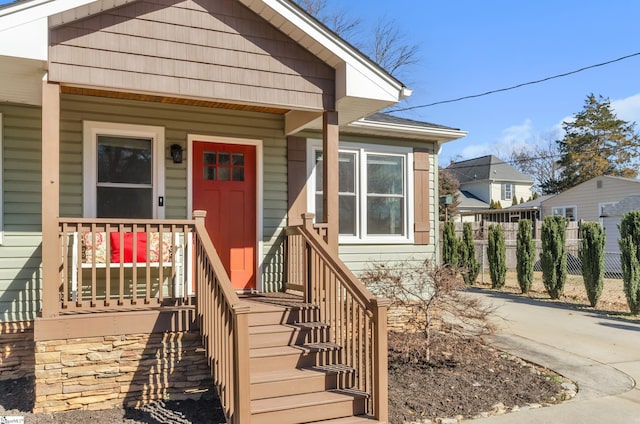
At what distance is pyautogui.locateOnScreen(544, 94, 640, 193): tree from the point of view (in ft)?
100

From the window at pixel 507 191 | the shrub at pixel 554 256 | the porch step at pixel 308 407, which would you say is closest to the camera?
the porch step at pixel 308 407

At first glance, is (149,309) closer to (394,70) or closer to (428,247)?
(428,247)

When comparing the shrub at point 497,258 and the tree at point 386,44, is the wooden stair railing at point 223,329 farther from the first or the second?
the tree at point 386,44

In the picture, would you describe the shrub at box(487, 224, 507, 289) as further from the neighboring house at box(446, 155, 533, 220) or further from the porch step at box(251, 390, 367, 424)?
the neighboring house at box(446, 155, 533, 220)

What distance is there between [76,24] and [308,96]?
243 centimetres

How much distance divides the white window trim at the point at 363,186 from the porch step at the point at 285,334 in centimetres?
245

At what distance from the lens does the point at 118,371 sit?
4.56m

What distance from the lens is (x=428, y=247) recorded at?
7828 mm

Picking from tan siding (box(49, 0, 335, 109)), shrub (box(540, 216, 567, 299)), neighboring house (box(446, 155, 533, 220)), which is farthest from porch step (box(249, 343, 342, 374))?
neighboring house (box(446, 155, 533, 220))

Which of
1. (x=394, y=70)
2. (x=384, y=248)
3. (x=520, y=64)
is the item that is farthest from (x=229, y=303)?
(x=394, y=70)

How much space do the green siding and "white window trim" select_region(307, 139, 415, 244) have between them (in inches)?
137

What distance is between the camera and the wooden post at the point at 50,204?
4.26m

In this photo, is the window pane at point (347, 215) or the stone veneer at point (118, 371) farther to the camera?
the window pane at point (347, 215)

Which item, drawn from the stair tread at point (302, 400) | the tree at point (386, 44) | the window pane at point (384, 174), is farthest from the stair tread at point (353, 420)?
the tree at point (386, 44)
